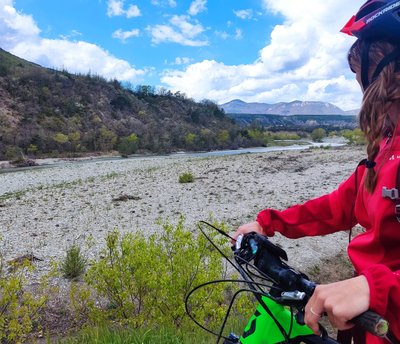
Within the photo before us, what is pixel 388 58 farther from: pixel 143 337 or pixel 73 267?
pixel 73 267

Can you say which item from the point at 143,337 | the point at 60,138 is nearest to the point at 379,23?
the point at 143,337

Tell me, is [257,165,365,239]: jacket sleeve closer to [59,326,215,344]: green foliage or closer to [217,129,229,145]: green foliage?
[59,326,215,344]: green foliage

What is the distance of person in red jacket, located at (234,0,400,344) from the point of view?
1.00 metres

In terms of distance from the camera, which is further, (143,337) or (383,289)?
(143,337)

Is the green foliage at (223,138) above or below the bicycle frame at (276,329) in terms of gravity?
above

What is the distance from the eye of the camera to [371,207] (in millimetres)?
1290

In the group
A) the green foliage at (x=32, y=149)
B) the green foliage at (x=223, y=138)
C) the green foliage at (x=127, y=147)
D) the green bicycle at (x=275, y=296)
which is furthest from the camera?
the green foliage at (x=223, y=138)

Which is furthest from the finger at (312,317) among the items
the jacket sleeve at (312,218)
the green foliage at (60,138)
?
the green foliage at (60,138)

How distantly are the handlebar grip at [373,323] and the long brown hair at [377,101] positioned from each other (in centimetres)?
50

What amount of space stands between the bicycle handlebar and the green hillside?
47747mm

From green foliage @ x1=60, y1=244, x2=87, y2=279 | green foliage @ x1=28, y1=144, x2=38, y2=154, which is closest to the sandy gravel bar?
green foliage @ x1=60, y1=244, x2=87, y2=279

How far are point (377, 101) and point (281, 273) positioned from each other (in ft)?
2.37

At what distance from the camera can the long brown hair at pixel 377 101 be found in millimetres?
1367

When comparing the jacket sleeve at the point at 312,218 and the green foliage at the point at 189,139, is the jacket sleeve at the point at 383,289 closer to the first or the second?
the jacket sleeve at the point at 312,218
